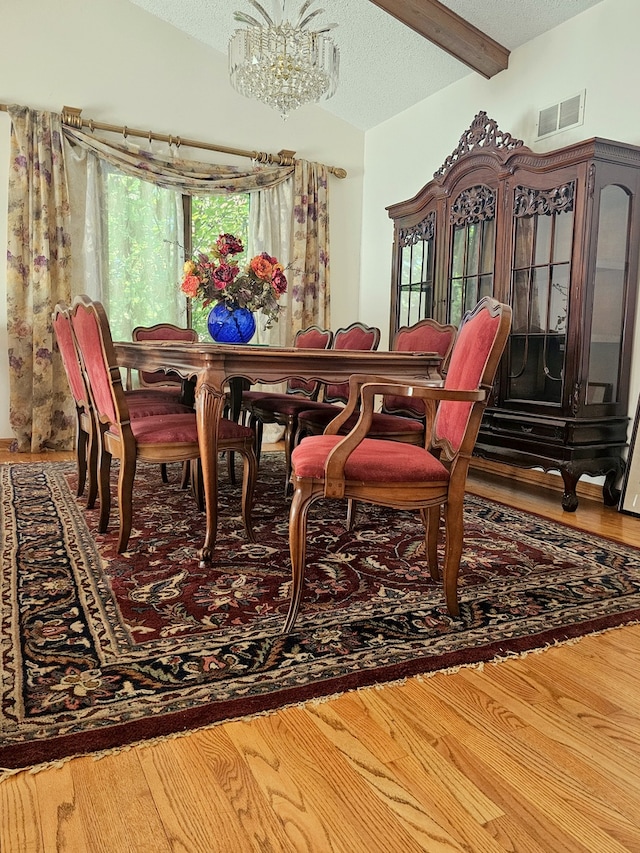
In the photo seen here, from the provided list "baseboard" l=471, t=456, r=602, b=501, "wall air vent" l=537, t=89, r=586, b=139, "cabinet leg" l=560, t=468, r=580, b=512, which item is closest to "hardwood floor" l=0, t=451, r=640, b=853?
"cabinet leg" l=560, t=468, r=580, b=512

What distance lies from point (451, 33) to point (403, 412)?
241 centimetres

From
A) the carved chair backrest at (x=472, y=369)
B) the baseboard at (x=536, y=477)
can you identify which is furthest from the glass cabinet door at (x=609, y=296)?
the carved chair backrest at (x=472, y=369)

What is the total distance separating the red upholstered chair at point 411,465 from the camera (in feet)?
5.68

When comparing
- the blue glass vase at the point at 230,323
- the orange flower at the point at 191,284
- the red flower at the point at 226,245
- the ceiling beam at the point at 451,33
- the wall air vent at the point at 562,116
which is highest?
the ceiling beam at the point at 451,33

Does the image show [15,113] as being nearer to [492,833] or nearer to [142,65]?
[142,65]

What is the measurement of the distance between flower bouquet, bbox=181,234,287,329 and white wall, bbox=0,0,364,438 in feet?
8.17

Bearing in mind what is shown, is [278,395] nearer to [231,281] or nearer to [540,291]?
[231,281]

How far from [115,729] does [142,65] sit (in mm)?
5082

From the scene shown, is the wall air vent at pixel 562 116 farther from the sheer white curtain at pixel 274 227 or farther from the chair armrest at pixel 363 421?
the chair armrest at pixel 363 421

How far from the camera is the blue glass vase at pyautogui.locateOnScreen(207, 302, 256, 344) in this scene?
9.70 feet

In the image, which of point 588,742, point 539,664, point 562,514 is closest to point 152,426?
point 539,664

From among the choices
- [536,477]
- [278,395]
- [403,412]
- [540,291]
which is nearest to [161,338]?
[278,395]

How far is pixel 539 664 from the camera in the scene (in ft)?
5.32

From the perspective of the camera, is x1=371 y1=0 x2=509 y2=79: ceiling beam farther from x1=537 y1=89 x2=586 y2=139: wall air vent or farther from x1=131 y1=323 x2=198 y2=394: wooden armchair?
x1=131 y1=323 x2=198 y2=394: wooden armchair
